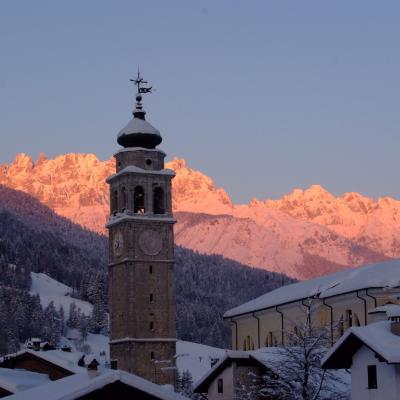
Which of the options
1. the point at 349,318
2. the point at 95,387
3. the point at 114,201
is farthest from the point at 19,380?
the point at 114,201

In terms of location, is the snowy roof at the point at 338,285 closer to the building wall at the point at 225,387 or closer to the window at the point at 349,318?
the window at the point at 349,318

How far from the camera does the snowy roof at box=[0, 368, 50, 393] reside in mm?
50375

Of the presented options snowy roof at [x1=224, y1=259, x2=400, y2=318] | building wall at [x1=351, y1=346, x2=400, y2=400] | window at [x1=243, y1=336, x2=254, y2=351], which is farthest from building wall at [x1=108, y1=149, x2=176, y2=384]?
building wall at [x1=351, y1=346, x2=400, y2=400]

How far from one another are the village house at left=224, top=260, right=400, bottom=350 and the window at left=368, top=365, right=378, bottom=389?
16995mm

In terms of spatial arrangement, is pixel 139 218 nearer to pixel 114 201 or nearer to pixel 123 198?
pixel 123 198

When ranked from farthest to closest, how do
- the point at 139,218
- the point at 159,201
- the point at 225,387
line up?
the point at 159,201 → the point at 139,218 → the point at 225,387

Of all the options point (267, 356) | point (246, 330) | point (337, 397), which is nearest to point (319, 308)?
Result: point (246, 330)

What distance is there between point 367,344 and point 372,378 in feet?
5.55

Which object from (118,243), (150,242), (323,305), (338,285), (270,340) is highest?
(118,243)

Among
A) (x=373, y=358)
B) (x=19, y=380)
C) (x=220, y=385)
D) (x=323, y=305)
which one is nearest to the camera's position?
(x=373, y=358)

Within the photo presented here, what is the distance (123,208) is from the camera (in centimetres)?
9494

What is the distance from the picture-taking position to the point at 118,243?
3735 inches

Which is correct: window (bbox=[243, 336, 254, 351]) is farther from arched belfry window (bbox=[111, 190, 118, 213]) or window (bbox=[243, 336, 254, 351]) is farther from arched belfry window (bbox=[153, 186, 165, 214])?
arched belfry window (bbox=[111, 190, 118, 213])

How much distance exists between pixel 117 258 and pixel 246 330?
1253 cm
